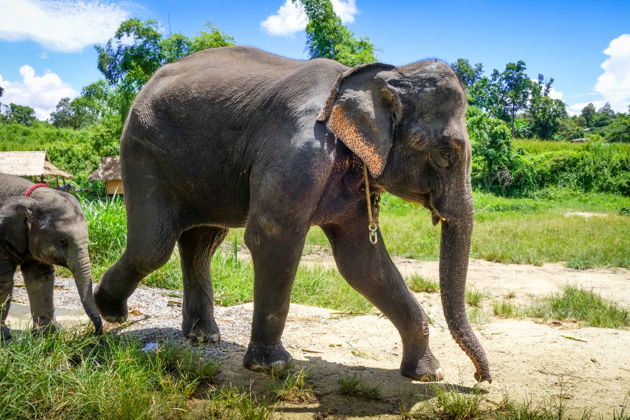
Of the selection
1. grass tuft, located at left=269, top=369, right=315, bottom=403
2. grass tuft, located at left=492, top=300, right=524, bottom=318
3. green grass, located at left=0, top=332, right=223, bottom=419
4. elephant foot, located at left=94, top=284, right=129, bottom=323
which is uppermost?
elephant foot, located at left=94, top=284, right=129, bottom=323

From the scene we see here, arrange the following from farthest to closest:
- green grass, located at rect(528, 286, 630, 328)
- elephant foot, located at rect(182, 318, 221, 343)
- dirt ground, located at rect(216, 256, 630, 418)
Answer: green grass, located at rect(528, 286, 630, 328) < elephant foot, located at rect(182, 318, 221, 343) < dirt ground, located at rect(216, 256, 630, 418)

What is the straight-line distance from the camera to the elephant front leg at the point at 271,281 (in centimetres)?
312

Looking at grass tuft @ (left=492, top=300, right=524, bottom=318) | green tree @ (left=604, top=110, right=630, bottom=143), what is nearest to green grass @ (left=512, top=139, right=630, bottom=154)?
green tree @ (left=604, top=110, right=630, bottom=143)

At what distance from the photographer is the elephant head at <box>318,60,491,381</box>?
10.2 ft

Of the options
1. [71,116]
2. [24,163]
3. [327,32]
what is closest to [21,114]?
[71,116]

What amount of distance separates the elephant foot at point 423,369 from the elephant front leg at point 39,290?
2766 millimetres

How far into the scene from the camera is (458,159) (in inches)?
125

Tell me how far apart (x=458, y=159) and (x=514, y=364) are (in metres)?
1.74

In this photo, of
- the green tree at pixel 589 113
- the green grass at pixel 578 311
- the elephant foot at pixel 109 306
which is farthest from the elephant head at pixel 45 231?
the green tree at pixel 589 113

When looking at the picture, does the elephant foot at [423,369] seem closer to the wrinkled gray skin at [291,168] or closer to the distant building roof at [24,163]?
the wrinkled gray skin at [291,168]

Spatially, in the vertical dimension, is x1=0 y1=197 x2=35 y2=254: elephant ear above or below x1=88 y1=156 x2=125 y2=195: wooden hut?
below

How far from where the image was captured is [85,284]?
4.06m

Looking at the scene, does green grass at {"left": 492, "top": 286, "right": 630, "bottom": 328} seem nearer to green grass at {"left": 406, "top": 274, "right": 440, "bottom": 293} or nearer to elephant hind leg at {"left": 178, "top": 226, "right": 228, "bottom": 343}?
green grass at {"left": 406, "top": 274, "right": 440, "bottom": 293}

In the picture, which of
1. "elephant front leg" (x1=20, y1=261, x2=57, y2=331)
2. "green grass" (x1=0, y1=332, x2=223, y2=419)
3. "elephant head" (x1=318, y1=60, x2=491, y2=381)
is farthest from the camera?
"elephant front leg" (x1=20, y1=261, x2=57, y2=331)
